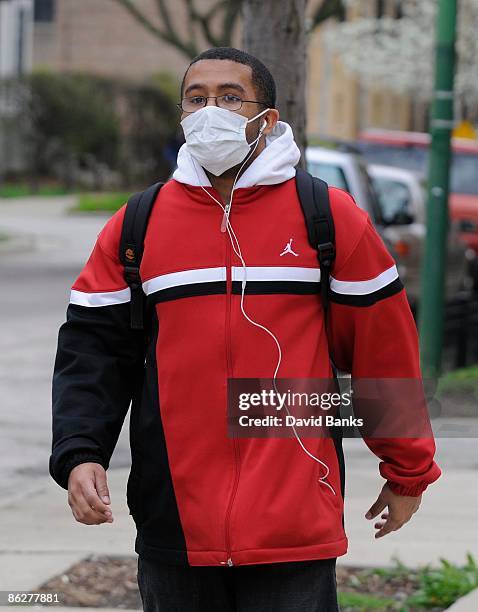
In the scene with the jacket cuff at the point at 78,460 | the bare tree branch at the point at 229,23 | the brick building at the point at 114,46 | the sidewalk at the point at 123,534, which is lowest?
the brick building at the point at 114,46

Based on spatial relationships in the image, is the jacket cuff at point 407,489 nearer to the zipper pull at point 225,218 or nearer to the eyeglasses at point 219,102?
the zipper pull at point 225,218

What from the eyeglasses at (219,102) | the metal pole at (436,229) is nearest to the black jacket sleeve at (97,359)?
the eyeglasses at (219,102)

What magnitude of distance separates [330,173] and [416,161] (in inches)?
282

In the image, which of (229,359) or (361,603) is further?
(361,603)

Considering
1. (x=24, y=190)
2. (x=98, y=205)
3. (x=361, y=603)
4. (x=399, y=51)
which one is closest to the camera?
(x=361, y=603)

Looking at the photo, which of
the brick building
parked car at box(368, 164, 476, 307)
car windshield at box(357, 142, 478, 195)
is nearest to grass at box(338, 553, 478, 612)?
parked car at box(368, 164, 476, 307)

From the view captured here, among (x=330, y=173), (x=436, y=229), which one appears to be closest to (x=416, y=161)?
(x=330, y=173)

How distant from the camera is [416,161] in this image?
19438mm

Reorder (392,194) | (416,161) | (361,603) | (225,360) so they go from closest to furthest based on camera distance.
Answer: (225,360) → (361,603) → (392,194) → (416,161)

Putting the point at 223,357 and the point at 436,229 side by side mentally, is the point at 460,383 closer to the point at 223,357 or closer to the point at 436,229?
the point at 436,229

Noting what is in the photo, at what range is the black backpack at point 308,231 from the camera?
317 cm

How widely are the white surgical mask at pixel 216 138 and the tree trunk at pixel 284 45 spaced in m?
2.80

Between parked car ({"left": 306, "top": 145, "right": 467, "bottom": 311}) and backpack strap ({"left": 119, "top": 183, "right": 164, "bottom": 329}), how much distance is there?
8.16 meters

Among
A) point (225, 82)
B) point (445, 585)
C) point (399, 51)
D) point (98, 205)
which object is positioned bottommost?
point (98, 205)
